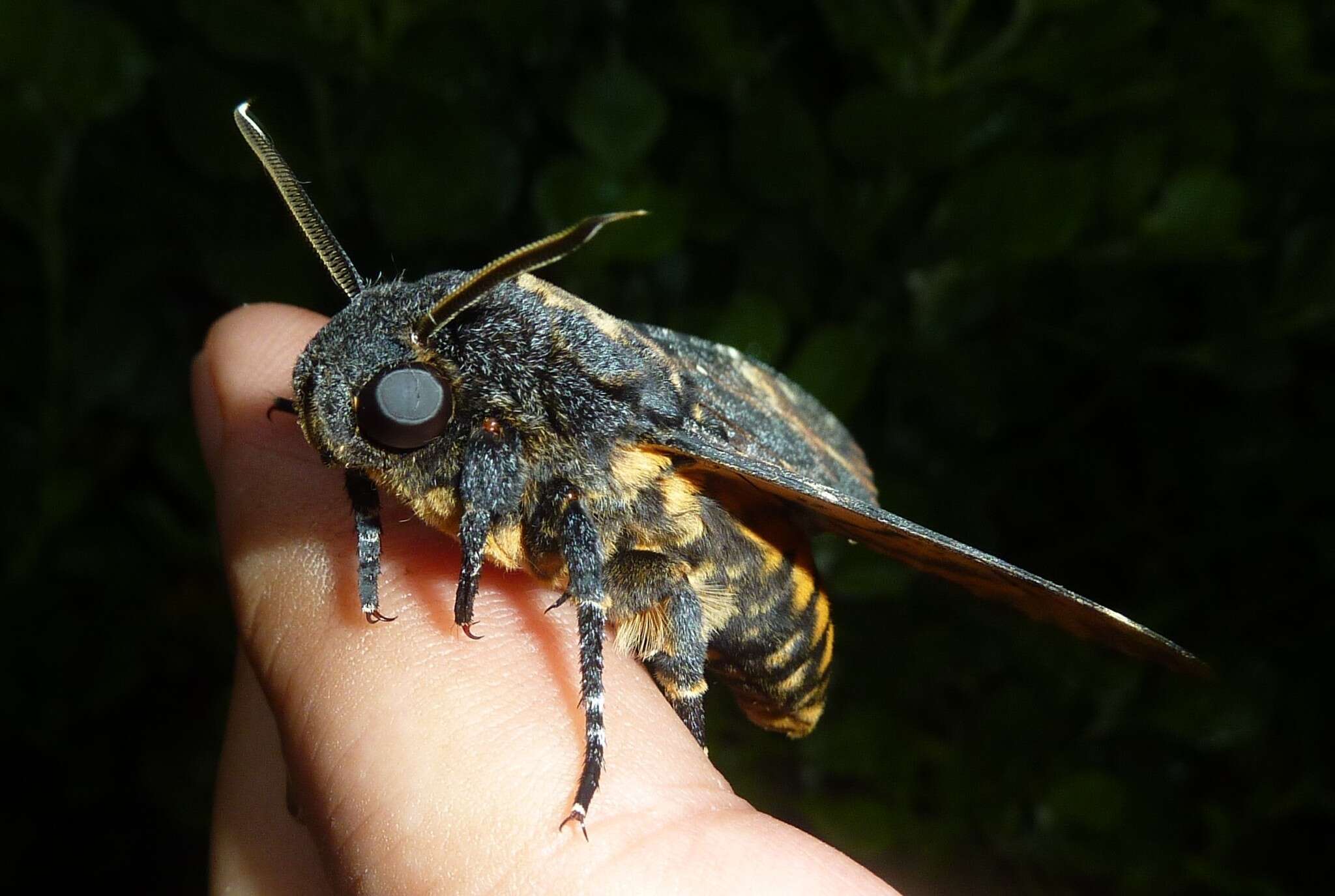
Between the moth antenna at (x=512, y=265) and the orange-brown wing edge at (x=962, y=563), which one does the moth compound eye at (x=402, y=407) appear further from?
the orange-brown wing edge at (x=962, y=563)

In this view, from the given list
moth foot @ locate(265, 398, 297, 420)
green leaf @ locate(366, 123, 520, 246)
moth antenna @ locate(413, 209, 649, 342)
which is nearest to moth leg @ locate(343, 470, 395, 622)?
moth antenna @ locate(413, 209, 649, 342)

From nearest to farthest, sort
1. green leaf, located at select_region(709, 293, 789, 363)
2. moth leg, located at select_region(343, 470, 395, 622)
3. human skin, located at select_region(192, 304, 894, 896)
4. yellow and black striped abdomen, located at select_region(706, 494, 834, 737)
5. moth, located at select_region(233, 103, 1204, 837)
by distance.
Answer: human skin, located at select_region(192, 304, 894, 896) < moth, located at select_region(233, 103, 1204, 837) < moth leg, located at select_region(343, 470, 395, 622) < yellow and black striped abdomen, located at select_region(706, 494, 834, 737) < green leaf, located at select_region(709, 293, 789, 363)

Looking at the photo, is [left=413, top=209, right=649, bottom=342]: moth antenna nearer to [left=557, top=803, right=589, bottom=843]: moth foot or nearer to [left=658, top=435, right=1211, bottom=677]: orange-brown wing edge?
[left=658, top=435, right=1211, bottom=677]: orange-brown wing edge

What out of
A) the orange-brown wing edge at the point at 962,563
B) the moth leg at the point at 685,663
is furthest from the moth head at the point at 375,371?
the moth leg at the point at 685,663

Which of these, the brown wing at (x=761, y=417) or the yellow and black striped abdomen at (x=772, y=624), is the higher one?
the brown wing at (x=761, y=417)

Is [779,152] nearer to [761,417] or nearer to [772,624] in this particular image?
[761,417]

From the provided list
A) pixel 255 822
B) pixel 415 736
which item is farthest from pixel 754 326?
pixel 255 822

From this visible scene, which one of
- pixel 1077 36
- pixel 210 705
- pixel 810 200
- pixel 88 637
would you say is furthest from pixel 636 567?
pixel 210 705
